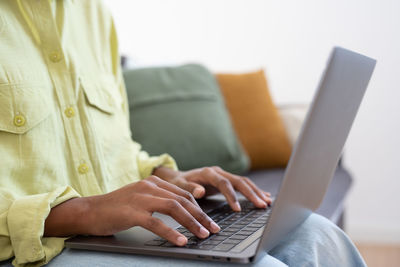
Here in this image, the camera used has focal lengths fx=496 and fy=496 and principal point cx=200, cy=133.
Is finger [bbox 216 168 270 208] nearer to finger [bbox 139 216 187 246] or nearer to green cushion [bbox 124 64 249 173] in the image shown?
finger [bbox 139 216 187 246]

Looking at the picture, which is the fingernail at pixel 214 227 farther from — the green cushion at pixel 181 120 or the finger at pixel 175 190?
the green cushion at pixel 181 120

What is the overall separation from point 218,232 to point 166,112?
3.43ft

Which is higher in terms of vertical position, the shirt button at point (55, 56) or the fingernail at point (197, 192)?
the shirt button at point (55, 56)

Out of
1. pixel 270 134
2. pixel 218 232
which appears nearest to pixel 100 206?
pixel 218 232

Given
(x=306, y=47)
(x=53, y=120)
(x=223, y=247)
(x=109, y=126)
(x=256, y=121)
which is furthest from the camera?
(x=306, y=47)

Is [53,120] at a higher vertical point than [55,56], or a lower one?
lower

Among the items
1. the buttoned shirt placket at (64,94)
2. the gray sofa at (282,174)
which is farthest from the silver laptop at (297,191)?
the gray sofa at (282,174)

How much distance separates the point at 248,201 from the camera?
3.47ft

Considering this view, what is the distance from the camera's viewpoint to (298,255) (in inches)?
32.3

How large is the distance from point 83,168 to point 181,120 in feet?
2.72

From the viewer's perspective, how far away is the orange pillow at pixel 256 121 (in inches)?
78.4

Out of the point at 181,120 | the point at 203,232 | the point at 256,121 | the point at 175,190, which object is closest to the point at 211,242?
the point at 203,232

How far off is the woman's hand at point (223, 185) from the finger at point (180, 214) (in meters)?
0.24

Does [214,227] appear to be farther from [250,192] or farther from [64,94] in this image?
[64,94]
